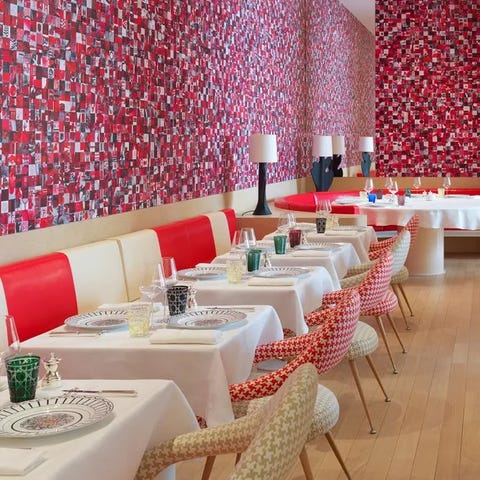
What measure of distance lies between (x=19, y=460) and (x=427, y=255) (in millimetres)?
7161

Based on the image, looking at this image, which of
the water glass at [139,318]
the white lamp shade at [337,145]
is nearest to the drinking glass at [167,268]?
the water glass at [139,318]

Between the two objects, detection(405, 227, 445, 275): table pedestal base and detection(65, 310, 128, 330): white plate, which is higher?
detection(65, 310, 128, 330): white plate

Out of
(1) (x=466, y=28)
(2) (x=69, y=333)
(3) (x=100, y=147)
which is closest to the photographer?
(2) (x=69, y=333)

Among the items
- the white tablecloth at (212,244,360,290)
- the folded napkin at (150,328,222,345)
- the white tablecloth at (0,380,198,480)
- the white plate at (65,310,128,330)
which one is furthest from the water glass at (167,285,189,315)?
the white tablecloth at (212,244,360,290)

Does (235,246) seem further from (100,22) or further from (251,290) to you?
(100,22)

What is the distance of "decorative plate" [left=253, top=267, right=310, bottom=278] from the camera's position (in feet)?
13.3

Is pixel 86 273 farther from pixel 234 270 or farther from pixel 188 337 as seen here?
pixel 188 337

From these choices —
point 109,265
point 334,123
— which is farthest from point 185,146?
point 334,123

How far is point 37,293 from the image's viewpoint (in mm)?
3840

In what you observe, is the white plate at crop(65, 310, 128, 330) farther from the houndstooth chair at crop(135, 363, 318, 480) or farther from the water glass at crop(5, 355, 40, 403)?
the houndstooth chair at crop(135, 363, 318, 480)

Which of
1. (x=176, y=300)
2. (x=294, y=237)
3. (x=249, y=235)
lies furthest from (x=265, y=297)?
(x=294, y=237)

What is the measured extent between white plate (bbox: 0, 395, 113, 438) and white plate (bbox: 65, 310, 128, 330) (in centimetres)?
90

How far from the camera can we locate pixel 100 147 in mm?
4992

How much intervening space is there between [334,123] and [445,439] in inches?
363
